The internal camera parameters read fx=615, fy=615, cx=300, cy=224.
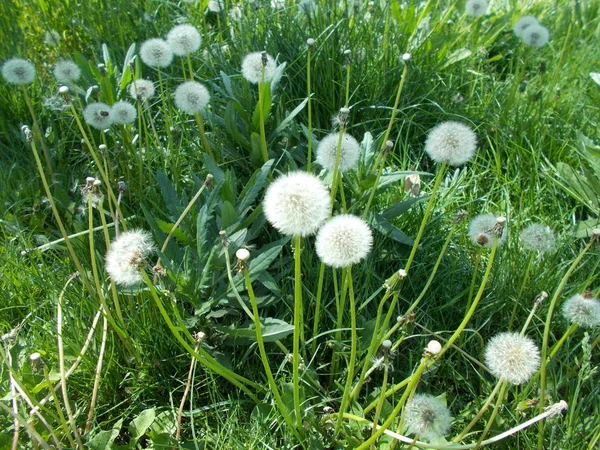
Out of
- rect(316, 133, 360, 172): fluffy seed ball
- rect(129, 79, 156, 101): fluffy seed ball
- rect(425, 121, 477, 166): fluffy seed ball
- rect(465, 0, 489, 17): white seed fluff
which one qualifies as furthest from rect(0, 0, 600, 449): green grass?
rect(425, 121, 477, 166): fluffy seed ball

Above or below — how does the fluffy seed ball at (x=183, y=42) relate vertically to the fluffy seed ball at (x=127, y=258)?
above

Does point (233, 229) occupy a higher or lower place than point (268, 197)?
lower

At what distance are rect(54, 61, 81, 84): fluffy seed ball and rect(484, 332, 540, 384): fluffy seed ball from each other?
193 centimetres

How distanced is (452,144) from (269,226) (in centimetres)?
88

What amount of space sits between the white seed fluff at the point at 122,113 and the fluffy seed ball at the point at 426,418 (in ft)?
4.82

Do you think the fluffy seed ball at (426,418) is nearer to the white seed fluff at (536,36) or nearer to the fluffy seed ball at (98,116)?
the fluffy seed ball at (98,116)

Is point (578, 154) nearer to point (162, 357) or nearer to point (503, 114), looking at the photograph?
point (503, 114)

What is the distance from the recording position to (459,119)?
292cm

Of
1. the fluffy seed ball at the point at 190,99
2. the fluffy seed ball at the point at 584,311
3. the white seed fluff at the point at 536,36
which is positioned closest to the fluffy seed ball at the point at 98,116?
the fluffy seed ball at the point at 190,99

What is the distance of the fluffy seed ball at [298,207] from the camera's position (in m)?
1.28

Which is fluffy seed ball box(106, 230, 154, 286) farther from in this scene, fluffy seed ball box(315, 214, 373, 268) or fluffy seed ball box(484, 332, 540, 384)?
fluffy seed ball box(484, 332, 540, 384)

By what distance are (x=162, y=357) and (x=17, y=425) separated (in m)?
0.47

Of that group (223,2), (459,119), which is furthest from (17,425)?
(223,2)

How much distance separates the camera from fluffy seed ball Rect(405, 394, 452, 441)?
141 cm
